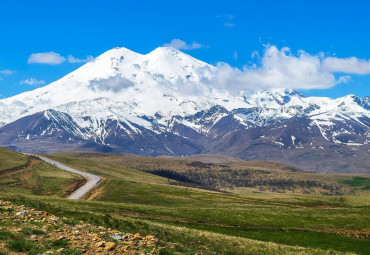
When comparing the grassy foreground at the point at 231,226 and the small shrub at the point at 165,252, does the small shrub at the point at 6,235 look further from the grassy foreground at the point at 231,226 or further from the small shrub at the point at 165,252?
the grassy foreground at the point at 231,226

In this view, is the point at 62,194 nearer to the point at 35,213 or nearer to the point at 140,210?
the point at 140,210

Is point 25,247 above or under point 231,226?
above

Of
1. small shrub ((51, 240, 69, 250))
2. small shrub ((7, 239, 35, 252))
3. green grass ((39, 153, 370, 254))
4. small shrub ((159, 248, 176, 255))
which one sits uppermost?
small shrub ((7, 239, 35, 252))

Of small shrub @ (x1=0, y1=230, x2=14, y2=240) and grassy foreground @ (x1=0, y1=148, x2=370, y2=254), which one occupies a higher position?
small shrub @ (x1=0, y1=230, x2=14, y2=240)

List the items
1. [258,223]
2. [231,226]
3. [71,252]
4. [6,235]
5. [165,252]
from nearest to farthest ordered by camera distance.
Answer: [71,252] → [165,252] → [6,235] → [231,226] → [258,223]

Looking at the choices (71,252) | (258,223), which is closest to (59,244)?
(71,252)

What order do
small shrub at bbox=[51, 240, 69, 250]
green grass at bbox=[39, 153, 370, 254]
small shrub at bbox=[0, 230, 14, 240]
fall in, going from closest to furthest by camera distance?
small shrub at bbox=[51, 240, 69, 250] → small shrub at bbox=[0, 230, 14, 240] → green grass at bbox=[39, 153, 370, 254]

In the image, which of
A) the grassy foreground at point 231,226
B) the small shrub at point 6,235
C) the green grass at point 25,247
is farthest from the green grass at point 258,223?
the green grass at point 25,247

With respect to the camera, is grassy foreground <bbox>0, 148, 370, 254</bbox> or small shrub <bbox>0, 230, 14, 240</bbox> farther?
grassy foreground <bbox>0, 148, 370, 254</bbox>

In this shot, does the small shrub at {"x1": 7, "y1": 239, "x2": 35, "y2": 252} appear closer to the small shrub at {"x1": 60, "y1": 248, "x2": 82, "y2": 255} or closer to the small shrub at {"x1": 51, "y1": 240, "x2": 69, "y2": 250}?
the small shrub at {"x1": 51, "y1": 240, "x2": 69, "y2": 250}

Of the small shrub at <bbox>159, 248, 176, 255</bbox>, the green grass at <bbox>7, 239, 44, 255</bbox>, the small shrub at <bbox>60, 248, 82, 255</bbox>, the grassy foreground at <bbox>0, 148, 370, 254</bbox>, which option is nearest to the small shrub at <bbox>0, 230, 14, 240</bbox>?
the green grass at <bbox>7, 239, 44, 255</bbox>

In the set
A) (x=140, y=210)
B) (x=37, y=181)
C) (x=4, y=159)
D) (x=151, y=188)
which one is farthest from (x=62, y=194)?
(x=4, y=159)

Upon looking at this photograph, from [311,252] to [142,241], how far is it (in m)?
19.2

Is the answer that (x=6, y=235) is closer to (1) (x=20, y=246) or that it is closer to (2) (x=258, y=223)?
(1) (x=20, y=246)
